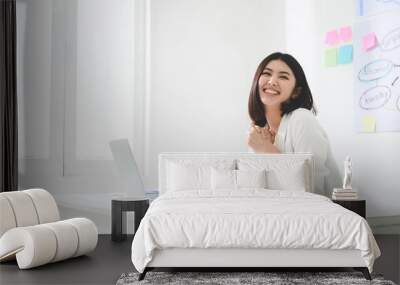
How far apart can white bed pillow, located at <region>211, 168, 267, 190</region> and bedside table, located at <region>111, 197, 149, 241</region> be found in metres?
0.78

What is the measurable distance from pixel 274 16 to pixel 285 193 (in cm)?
216

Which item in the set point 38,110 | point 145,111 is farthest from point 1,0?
point 145,111

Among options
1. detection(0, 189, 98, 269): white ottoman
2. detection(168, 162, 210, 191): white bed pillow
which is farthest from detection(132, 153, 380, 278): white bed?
detection(168, 162, 210, 191): white bed pillow

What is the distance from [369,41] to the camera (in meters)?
6.23

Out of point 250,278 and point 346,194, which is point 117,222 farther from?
point 346,194

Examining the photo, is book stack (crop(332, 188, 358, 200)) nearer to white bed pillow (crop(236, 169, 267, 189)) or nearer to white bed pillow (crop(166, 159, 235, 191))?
white bed pillow (crop(236, 169, 267, 189))

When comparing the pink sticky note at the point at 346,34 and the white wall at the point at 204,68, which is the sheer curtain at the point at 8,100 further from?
the pink sticky note at the point at 346,34

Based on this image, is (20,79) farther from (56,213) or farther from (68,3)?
(56,213)

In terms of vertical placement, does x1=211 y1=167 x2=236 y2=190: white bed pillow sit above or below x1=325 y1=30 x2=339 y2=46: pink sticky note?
below

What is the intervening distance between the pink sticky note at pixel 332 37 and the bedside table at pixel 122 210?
→ 262cm

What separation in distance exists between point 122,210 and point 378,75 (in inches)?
121

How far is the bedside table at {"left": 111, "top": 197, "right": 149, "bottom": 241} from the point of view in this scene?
5809mm

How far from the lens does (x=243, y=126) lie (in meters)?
6.38

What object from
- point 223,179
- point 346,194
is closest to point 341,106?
point 346,194
